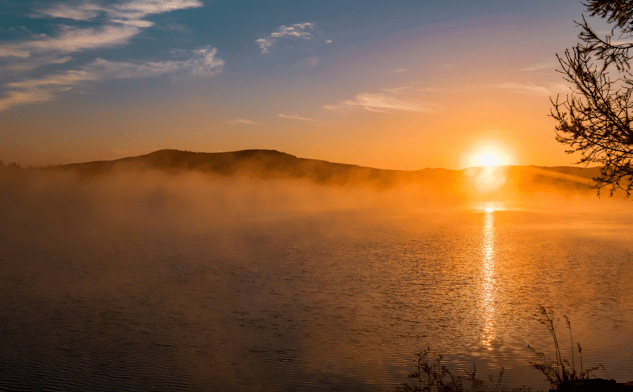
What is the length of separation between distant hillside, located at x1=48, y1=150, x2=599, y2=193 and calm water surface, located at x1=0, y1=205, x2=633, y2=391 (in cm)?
13921

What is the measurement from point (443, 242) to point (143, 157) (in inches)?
5926

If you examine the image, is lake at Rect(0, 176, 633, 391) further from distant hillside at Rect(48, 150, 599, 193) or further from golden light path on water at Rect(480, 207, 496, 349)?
distant hillside at Rect(48, 150, 599, 193)

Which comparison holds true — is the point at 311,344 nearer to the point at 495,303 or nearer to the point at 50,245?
the point at 495,303

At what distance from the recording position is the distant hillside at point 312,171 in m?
166

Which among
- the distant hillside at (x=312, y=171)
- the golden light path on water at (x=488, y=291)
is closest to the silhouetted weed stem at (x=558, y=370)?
the golden light path on water at (x=488, y=291)

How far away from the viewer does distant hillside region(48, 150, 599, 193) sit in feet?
546

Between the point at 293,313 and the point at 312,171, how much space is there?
162 meters

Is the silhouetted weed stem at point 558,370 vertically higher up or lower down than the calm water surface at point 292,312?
higher up

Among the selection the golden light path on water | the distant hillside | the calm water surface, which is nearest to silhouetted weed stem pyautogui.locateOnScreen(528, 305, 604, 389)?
the calm water surface

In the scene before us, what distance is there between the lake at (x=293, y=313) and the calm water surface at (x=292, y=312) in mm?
59

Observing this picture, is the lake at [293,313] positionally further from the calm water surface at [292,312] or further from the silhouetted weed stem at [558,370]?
the silhouetted weed stem at [558,370]

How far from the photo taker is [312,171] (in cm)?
17712

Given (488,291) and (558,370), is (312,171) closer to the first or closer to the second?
(488,291)

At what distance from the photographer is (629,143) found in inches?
370
